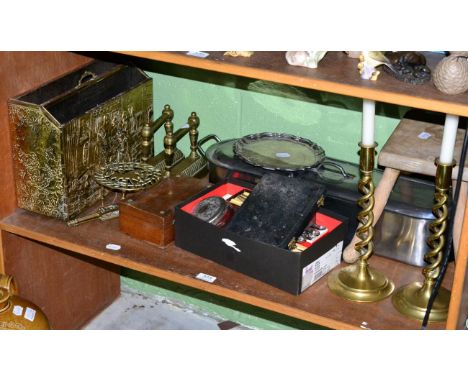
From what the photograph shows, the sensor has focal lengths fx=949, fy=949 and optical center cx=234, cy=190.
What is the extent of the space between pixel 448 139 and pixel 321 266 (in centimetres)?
40

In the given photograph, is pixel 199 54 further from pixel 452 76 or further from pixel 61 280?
pixel 61 280

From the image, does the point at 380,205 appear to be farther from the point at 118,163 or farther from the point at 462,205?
the point at 118,163

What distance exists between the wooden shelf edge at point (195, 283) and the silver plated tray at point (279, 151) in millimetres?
297

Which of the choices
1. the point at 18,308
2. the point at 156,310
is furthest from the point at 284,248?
the point at 156,310

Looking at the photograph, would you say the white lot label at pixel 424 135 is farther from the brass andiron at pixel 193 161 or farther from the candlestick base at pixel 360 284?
the brass andiron at pixel 193 161

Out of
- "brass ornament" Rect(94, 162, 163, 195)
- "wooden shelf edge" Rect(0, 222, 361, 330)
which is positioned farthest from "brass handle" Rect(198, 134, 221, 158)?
"wooden shelf edge" Rect(0, 222, 361, 330)

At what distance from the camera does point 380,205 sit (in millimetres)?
1931

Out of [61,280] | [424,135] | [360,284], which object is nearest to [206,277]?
[360,284]

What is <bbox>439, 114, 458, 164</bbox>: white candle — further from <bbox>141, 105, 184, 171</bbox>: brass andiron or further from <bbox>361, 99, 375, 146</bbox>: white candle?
<bbox>141, 105, 184, 171</bbox>: brass andiron

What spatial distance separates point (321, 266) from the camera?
6.38 ft

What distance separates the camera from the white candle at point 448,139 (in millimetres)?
1695

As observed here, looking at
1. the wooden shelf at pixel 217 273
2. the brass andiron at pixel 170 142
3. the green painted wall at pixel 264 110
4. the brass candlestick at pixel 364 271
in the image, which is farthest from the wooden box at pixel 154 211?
the brass candlestick at pixel 364 271

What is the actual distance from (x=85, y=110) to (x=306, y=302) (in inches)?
25.8

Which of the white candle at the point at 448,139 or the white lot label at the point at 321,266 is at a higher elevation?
the white candle at the point at 448,139
